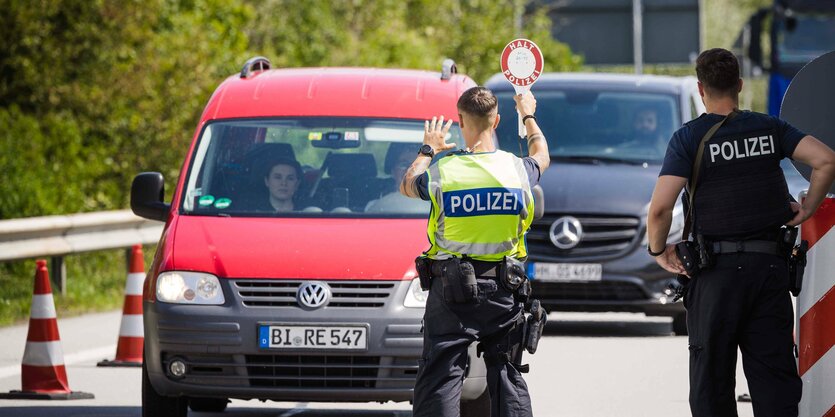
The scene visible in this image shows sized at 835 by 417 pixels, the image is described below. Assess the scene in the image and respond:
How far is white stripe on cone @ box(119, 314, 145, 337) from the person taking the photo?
1166 centimetres

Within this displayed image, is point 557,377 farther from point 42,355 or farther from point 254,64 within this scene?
point 42,355

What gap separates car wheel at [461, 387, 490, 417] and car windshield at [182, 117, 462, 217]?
43.7 inches

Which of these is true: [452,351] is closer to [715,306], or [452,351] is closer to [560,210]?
[715,306]

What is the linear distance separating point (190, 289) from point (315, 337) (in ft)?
2.28

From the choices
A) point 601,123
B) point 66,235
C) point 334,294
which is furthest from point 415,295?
point 66,235

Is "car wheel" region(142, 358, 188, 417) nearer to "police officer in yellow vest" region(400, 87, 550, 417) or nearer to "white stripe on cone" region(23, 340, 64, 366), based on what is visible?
"white stripe on cone" region(23, 340, 64, 366)

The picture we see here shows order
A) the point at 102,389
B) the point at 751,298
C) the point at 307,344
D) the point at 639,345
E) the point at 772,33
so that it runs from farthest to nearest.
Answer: the point at 772,33, the point at 639,345, the point at 102,389, the point at 307,344, the point at 751,298

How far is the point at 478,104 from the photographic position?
684 cm

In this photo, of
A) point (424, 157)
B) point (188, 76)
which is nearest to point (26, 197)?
point (188, 76)

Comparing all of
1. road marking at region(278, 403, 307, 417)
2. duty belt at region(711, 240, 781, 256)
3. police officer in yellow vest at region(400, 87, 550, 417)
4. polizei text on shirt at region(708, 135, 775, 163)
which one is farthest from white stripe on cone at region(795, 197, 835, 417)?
road marking at region(278, 403, 307, 417)

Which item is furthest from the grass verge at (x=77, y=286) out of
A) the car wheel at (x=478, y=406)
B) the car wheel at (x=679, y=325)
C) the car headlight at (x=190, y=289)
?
the car wheel at (x=478, y=406)

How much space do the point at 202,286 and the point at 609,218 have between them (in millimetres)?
5669

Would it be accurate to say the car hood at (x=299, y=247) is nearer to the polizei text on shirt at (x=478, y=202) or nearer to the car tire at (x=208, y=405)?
the car tire at (x=208, y=405)

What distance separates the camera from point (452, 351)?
6891 millimetres
